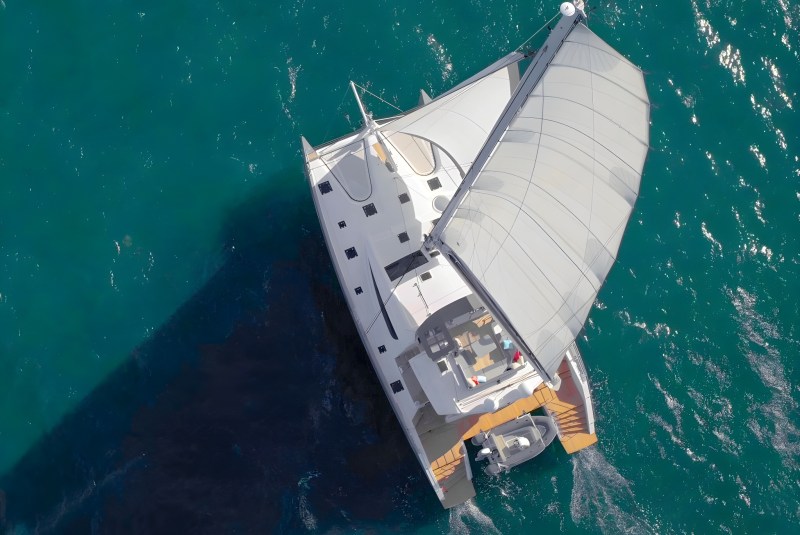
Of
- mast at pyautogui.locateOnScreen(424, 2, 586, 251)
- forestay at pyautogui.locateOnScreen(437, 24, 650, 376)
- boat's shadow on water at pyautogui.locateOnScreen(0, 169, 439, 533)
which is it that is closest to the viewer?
forestay at pyautogui.locateOnScreen(437, 24, 650, 376)

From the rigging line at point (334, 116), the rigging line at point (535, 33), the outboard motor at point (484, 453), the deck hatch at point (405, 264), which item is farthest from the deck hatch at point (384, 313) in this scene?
the rigging line at point (535, 33)

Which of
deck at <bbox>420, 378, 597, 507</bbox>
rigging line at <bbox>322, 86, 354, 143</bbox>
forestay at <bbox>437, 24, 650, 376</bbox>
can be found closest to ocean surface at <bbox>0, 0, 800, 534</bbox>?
rigging line at <bbox>322, 86, 354, 143</bbox>

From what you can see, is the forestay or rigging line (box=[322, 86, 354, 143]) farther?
rigging line (box=[322, 86, 354, 143])

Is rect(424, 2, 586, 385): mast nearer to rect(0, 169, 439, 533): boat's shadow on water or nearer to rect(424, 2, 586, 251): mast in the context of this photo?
rect(424, 2, 586, 251): mast

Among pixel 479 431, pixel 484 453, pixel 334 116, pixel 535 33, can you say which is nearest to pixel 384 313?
pixel 479 431

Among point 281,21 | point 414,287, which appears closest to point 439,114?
point 414,287

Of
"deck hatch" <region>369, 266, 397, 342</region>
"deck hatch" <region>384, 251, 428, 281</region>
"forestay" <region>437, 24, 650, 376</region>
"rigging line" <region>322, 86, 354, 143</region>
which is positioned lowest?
"forestay" <region>437, 24, 650, 376</region>
